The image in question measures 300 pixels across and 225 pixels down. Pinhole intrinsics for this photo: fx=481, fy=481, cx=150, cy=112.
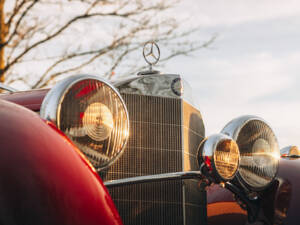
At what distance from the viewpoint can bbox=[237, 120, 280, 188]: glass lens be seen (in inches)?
103

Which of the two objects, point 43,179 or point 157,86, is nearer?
point 43,179

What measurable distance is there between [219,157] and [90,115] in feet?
2.27

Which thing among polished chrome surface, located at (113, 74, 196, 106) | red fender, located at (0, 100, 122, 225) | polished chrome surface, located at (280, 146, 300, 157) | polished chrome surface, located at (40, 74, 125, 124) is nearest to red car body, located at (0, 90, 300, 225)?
red fender, located at (0, 100, 122, 225)

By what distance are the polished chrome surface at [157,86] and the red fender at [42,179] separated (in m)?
1.27

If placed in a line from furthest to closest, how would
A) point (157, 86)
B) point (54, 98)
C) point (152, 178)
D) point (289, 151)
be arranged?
point (289, 151)
point (157, 86)
point (152, 178)
point (54, 98)

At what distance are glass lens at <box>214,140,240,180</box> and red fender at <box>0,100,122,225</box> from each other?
94 centimetres

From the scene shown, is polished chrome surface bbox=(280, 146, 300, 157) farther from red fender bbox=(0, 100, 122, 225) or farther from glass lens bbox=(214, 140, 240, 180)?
red fender bbox=(0, 100, 122, 225)

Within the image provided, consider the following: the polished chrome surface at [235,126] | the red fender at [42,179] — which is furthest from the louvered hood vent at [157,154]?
the red fender at [42,179]

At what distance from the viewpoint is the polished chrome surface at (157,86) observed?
2.69 meters

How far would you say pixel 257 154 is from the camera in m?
2.64

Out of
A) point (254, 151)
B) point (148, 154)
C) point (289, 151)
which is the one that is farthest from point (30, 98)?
point (289, 151)

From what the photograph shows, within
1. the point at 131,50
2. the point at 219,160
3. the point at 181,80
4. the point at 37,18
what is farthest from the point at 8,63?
the point at 219,160

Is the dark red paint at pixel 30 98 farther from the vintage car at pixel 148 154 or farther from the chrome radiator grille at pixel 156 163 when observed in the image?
the chrome radiator grille at pixel 156 163

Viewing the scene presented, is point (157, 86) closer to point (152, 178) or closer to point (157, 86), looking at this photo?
point (157, 86)
